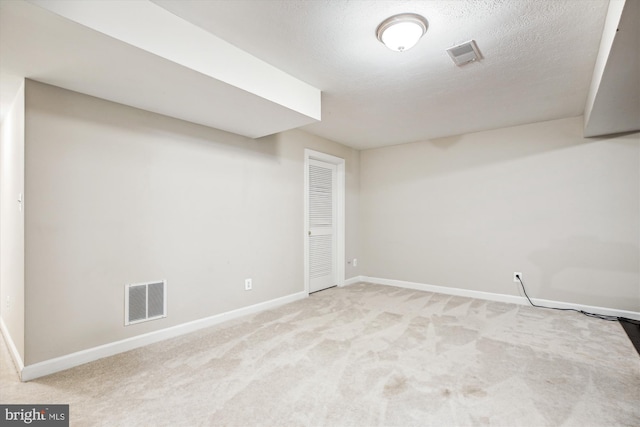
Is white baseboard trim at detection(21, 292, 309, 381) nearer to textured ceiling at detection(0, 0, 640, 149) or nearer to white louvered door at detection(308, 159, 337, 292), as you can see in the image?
white louvered door at detection(308, 159, 337, 292)

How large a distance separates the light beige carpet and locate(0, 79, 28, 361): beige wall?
36 centimetres

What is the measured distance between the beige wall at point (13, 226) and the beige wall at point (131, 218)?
0.40 ft

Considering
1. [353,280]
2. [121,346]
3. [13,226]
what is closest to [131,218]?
[13,226]

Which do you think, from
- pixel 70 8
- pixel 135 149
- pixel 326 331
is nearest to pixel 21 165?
pixel 135 149

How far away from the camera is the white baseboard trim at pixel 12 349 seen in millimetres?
2187

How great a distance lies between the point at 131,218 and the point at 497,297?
451cm

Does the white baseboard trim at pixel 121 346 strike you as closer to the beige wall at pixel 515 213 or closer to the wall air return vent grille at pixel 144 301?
the wall air return vent grille at pixel 144 301

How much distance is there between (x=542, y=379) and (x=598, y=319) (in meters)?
1.97

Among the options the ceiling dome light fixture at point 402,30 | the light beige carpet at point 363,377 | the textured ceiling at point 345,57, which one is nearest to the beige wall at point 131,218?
the textured ceiling at point 345,57

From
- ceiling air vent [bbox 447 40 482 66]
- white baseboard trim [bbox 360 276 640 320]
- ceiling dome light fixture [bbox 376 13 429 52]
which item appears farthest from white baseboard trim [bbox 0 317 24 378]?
white baseboard trim [bbox 360 276 640 320]

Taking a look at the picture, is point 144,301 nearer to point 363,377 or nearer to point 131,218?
point 131,218

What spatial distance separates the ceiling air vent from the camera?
2.19 meters

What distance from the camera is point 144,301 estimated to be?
2727 mm

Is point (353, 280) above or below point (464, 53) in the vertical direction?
below
